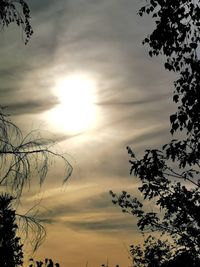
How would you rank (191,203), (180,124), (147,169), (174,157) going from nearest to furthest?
1. (180,124)
2. (174,157)
3. (147,169)
4. (191,203)

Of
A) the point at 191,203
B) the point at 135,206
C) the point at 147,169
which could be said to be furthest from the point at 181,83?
the point at 135,206

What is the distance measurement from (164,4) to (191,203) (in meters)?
5.91

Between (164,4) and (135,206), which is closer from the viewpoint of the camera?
(164,4)

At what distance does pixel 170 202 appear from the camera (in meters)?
13.7

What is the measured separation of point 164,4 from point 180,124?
255 cm

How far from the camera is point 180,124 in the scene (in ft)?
31.4

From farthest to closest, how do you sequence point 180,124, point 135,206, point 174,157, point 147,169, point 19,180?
point 135,206, point 147,169, point 174,157, point 180,124, point 19,180

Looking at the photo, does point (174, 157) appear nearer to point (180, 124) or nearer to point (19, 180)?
point (180, 124)

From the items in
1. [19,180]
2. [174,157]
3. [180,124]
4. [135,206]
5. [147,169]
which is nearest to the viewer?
[19,180]

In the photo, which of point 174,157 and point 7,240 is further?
point 174,157

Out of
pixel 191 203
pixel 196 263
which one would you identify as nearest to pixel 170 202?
pixel 191 203

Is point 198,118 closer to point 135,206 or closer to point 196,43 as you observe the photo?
point 196,43

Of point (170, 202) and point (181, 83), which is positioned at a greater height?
point (181, 83)

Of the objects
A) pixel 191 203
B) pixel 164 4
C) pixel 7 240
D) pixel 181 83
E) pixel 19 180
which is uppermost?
pixel 164 4
